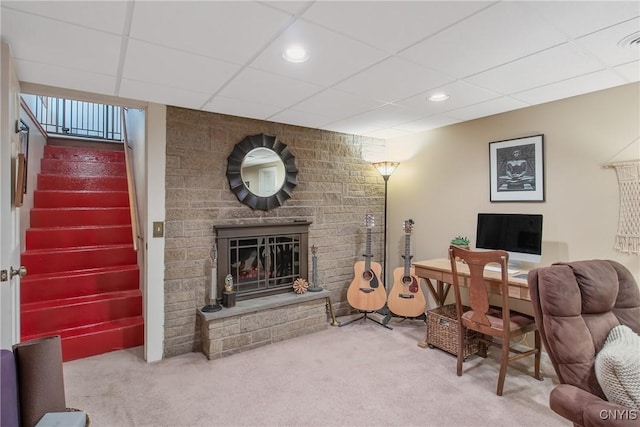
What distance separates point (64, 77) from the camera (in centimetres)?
225

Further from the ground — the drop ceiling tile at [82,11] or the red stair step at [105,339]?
the drop ceiling tile at [82,11]

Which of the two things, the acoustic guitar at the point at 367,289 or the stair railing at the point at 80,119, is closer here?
the acoustic guitar at the point at 367,289

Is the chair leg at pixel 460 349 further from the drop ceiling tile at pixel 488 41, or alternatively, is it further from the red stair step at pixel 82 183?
the red stair step at pixel 82 183

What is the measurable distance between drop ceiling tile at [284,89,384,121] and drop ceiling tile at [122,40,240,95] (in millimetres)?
737

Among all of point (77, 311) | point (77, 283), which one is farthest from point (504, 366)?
point (77, 283)

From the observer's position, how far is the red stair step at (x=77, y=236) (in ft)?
11.3

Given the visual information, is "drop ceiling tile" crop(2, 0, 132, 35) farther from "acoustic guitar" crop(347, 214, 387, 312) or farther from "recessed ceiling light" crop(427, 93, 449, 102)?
"acoustic guitar" crop(347, 214, 387, 312)

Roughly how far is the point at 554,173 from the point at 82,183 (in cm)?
521

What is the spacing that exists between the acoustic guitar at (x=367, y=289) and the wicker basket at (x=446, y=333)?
707mm

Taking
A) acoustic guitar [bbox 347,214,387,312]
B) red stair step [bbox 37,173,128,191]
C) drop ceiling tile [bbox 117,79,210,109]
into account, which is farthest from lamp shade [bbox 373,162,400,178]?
red stair step [bbox 37,173,128,191]

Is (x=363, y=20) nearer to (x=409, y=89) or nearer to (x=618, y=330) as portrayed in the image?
(x=409, y=89)

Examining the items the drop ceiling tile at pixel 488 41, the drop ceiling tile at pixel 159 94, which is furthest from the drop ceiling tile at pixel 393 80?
the drop ceiling tile at pixel 159 94

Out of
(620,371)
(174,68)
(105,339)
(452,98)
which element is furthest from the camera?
(105,339)

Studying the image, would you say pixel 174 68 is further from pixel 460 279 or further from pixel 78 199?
pixel 78 199
